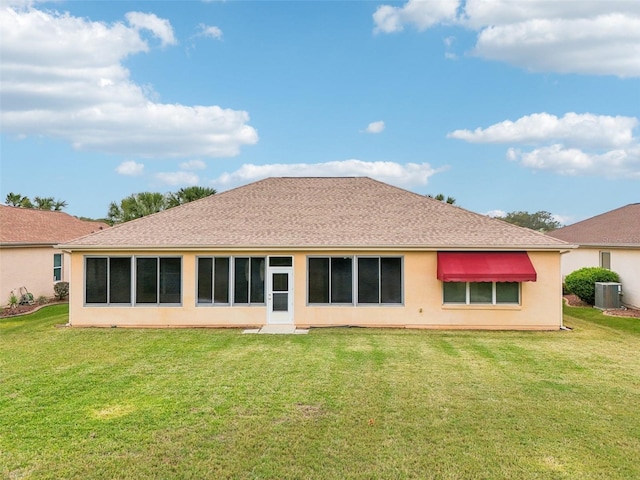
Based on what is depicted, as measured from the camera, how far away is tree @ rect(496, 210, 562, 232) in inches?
3012

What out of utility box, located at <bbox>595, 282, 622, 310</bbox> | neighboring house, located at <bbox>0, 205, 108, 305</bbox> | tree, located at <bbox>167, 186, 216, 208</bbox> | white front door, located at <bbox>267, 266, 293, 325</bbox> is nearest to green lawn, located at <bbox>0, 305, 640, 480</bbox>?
white front door, located at <bbox>267, 266, 293, 325</bbox>

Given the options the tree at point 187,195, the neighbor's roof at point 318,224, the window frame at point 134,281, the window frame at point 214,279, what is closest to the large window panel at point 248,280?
the window frame at point 214,279

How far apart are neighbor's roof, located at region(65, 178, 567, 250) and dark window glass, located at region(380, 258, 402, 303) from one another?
0.78 m

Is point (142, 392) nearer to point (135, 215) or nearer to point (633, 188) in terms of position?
point (135, 215)

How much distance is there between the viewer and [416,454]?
6121 mm

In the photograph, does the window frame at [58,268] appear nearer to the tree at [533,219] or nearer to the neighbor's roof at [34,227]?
the neighbor's roof at [34,227]

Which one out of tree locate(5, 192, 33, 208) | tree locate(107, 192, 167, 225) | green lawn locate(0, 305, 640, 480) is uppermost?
tree locate(5, 192, 33, 208)

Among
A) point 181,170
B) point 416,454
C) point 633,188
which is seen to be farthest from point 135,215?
point 633,188

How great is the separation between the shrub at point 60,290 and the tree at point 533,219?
234 ft

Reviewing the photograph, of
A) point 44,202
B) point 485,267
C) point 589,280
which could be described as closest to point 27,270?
point 485,267

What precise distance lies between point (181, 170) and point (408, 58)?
69.2 ft

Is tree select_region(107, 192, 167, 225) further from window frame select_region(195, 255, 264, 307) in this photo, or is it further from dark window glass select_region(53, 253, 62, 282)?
window frame select_region(195, 255, 264, 307)

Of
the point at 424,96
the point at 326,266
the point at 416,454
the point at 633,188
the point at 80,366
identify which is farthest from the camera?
the point at 633,188

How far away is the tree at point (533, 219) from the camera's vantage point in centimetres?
7650
